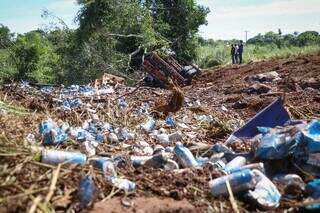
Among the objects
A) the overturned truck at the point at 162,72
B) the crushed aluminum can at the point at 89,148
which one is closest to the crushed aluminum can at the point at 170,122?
the crushed aluminum can at the point at 89,148

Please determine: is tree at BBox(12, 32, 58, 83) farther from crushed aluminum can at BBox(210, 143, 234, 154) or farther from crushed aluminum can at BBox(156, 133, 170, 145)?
crushed aluminum can at BBox(210, 143, 234, 154)

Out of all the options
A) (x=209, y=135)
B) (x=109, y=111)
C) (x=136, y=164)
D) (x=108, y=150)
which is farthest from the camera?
(x=109, y=111)

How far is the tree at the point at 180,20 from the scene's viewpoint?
21.5 m

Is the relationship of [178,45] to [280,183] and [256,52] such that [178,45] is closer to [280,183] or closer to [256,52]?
[256,52]

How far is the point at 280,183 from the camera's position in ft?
10.5

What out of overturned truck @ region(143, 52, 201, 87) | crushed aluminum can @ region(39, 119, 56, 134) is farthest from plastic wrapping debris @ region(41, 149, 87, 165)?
overturned truck @ region(143, 52, 201, 87)

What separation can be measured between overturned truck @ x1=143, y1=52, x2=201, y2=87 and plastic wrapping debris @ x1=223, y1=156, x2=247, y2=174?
10054mm

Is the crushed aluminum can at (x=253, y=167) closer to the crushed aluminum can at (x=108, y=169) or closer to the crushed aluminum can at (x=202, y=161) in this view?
the crushed aluminum can at (x=202, y=161)

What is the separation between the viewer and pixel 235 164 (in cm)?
346

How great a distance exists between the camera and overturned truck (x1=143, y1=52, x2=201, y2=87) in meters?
13.7

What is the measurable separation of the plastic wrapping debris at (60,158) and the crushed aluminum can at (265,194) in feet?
3.77

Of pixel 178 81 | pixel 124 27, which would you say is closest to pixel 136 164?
pixel 178 81

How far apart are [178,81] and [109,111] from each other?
772 centimetres

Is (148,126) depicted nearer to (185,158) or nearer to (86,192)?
(185,158)
